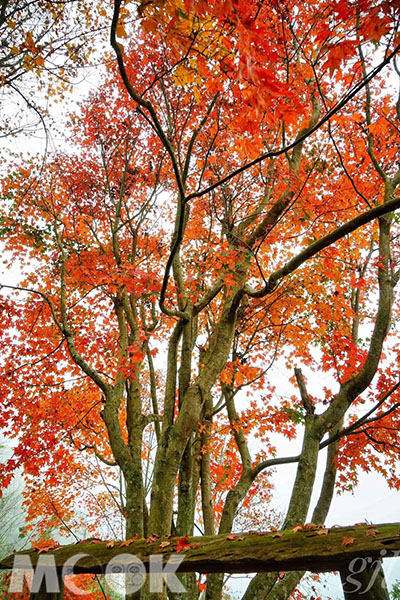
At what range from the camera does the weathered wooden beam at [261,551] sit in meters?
1.90

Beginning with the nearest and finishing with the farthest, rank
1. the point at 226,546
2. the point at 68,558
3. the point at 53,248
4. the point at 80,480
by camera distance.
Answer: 1. the point at 226,546
2. the point at 68,558
3. the point at 53,248
4. the point at 80,480

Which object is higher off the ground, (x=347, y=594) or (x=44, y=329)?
(x=44, y=329)

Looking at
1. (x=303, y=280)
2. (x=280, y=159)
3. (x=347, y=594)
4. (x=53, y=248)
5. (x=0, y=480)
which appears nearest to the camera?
(x=347, y=594)

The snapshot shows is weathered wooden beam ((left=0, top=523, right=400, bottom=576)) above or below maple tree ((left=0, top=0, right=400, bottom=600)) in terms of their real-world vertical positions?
below

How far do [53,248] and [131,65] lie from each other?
4.12m

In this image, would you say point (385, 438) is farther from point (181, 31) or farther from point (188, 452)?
point (181, 31)

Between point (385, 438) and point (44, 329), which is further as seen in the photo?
point (44, 329)

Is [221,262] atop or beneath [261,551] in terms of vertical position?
atop

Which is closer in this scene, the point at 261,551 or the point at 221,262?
the point at 261,551

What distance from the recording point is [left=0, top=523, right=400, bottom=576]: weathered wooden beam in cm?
190

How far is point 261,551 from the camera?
2.14m

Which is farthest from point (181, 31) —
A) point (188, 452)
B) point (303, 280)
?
point (303, 280)

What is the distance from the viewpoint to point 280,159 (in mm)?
6500

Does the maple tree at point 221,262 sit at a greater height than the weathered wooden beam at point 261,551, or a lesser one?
greater
